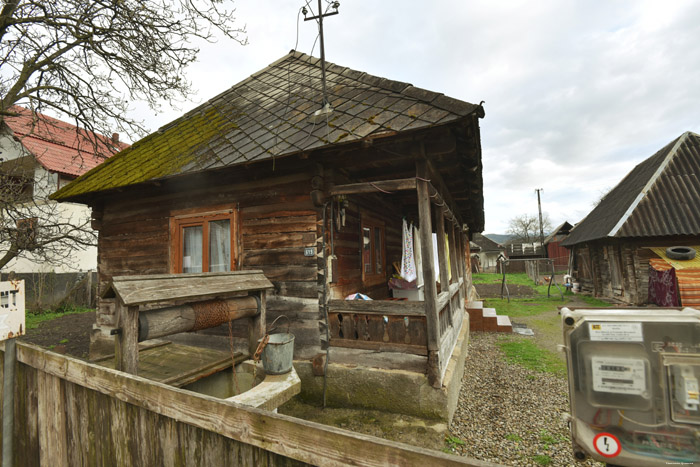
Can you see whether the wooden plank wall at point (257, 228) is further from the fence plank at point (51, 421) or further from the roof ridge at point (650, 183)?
the roof ridge at point (650, 183)

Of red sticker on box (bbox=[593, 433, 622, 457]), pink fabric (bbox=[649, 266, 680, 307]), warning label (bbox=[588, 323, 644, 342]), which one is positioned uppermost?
warning label (bbox=[588, 323, 644, 342])

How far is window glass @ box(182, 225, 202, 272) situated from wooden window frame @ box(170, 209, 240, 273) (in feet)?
0.18

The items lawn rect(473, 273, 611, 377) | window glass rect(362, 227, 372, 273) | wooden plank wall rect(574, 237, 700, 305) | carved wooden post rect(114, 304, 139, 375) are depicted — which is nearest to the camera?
carved wooden post rect(114, 304, 139, 375)

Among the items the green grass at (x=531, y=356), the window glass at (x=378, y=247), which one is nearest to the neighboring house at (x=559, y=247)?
the green grass at (x=531, y=356)

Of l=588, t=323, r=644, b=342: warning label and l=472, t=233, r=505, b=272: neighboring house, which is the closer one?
l=588, t=323, r=644, b=342: warning label

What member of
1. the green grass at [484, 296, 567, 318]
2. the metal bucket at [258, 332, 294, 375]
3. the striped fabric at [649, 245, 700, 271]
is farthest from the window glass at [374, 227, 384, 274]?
the striped fabric at [649, 245, 700, 271]

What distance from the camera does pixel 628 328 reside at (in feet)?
4.26

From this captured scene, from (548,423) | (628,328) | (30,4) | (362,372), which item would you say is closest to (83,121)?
(30,4)

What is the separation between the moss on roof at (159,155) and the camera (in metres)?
6.19

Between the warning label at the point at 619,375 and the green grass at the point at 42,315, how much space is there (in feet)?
51.9

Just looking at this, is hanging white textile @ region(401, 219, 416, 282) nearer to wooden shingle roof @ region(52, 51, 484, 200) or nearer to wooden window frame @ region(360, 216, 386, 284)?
wooden window frame @ region(360, 216, 386, 284)

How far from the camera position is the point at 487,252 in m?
46.0

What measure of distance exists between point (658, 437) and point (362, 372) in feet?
12.6

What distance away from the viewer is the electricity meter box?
1.20 meters
